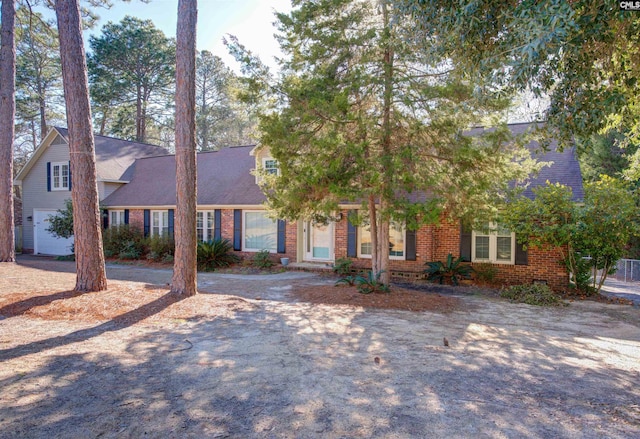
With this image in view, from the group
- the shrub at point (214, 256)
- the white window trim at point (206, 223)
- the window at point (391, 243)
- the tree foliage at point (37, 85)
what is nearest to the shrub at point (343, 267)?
the window at point (391, 243)

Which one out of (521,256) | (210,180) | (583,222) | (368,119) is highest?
(368,119)

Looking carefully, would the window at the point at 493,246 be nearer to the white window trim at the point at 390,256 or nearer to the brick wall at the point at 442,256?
the brick wall at the point at 442,256

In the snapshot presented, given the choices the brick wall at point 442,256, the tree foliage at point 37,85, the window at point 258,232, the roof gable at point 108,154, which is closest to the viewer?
the brick wall at point 442,256

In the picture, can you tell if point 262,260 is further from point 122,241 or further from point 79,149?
point 79,149

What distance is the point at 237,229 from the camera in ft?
52.2

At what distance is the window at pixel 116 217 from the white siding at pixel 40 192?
2.54m

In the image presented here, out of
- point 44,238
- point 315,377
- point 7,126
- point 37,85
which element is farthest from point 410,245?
point 37,85

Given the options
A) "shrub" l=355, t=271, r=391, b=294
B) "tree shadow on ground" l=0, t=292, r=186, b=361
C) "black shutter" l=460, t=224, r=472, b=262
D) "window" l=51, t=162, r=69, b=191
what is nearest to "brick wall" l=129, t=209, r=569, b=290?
Answer: "black shutter" l=460, t=224, r=472, b=262

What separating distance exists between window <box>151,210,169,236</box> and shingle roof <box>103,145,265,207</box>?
488 mm

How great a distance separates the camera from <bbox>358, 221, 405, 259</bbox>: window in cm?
1312

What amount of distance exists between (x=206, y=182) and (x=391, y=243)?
9.02 meters

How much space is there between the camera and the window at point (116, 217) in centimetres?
1877

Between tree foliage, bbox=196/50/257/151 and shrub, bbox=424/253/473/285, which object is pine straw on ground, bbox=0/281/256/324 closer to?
shrub, bbox=424/253/473/285

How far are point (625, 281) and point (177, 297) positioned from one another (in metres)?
16.4
